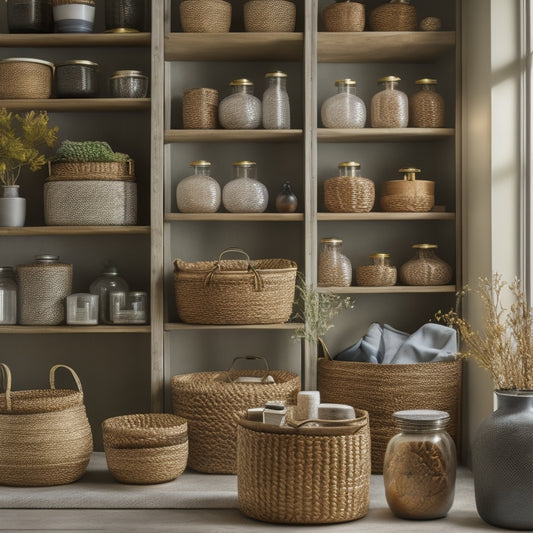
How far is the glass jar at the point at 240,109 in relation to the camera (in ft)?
12.6

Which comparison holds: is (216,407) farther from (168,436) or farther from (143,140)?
(143,140)

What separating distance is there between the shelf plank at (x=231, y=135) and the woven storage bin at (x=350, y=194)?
0.28 metres

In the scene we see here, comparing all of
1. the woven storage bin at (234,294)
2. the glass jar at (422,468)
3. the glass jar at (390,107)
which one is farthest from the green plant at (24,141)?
the glass jar at (422,468)

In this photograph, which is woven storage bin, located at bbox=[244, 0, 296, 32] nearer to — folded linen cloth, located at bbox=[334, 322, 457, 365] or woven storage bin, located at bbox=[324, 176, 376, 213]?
woven storage bin, located at bbox=[324, 176, 376, 213]

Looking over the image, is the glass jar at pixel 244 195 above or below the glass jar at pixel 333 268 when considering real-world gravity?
above

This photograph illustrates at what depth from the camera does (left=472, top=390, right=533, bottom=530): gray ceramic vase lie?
8.97 ft

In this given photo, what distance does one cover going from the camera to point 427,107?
153 inches

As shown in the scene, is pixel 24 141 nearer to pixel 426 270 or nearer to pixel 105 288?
pixel 105 288

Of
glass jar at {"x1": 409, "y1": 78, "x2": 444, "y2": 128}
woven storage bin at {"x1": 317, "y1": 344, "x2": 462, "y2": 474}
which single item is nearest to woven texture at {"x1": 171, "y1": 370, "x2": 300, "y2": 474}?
woven storage bin at {"x1": 317, "y1": 344, "x2": 462, "y2": 474}

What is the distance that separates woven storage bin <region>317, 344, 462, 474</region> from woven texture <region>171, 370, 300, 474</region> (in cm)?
27

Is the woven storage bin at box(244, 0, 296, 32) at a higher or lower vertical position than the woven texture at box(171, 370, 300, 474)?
higher

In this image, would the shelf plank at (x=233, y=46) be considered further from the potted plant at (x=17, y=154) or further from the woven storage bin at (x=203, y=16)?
the potted plant at (x=17, y=154)

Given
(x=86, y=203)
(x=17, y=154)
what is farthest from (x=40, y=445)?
(x=17, y=154)

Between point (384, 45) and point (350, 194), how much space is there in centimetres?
72
